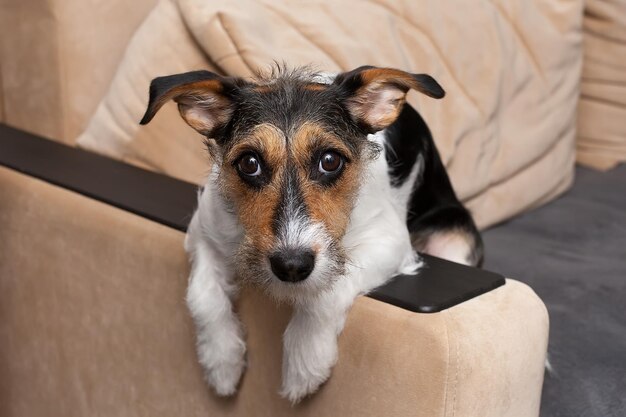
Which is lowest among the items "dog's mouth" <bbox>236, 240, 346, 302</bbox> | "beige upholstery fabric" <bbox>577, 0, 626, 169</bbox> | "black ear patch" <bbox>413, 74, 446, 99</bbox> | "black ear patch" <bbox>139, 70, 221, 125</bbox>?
"beige upholstery fabric" <bbox>577, 0, 626, 169</bbox>

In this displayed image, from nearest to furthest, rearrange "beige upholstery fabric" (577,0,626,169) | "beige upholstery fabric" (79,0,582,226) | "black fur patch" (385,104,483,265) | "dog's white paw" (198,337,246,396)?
"dog's white paw" (198,337,246,396) < "black fur patch" (385,104,483,265) < "beige upholstery fabric" (79,0,582,226) < "beige upholstery fabric" (577,0,626,169)

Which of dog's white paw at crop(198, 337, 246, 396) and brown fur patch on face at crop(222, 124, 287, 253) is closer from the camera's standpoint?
brown fur patch on face at crop(222, 124, 287, 253)

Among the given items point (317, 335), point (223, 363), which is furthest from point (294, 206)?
point (223, 363)

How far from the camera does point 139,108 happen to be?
6.36 feet

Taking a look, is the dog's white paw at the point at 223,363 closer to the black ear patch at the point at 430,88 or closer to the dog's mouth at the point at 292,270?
the dog's mouth at the point at 292,270

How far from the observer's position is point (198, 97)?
1.35 metres

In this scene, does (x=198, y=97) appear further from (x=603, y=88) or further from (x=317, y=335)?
(x=603, y=88)

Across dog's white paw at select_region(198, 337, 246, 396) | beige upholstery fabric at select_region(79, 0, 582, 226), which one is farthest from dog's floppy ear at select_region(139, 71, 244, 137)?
beige upholstery fabric at select_region(79, 0, 582, 226)

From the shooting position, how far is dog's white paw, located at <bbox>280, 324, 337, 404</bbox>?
1287mm

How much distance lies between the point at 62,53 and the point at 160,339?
2.70ft

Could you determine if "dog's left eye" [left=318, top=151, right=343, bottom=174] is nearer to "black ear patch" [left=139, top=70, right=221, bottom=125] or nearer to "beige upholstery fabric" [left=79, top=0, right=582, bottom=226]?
"black ear patch" [left=139, top=70, right=221, bottom=125]

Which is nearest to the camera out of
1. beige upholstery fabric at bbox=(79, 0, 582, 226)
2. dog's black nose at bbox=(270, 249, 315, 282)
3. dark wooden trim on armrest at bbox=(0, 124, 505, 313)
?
dog's black nose at bbox=(270, 249, 315, 282)

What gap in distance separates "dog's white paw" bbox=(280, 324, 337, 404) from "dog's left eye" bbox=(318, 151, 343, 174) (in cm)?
23

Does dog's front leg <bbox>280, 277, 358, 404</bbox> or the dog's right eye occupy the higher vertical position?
the dog's right eye
